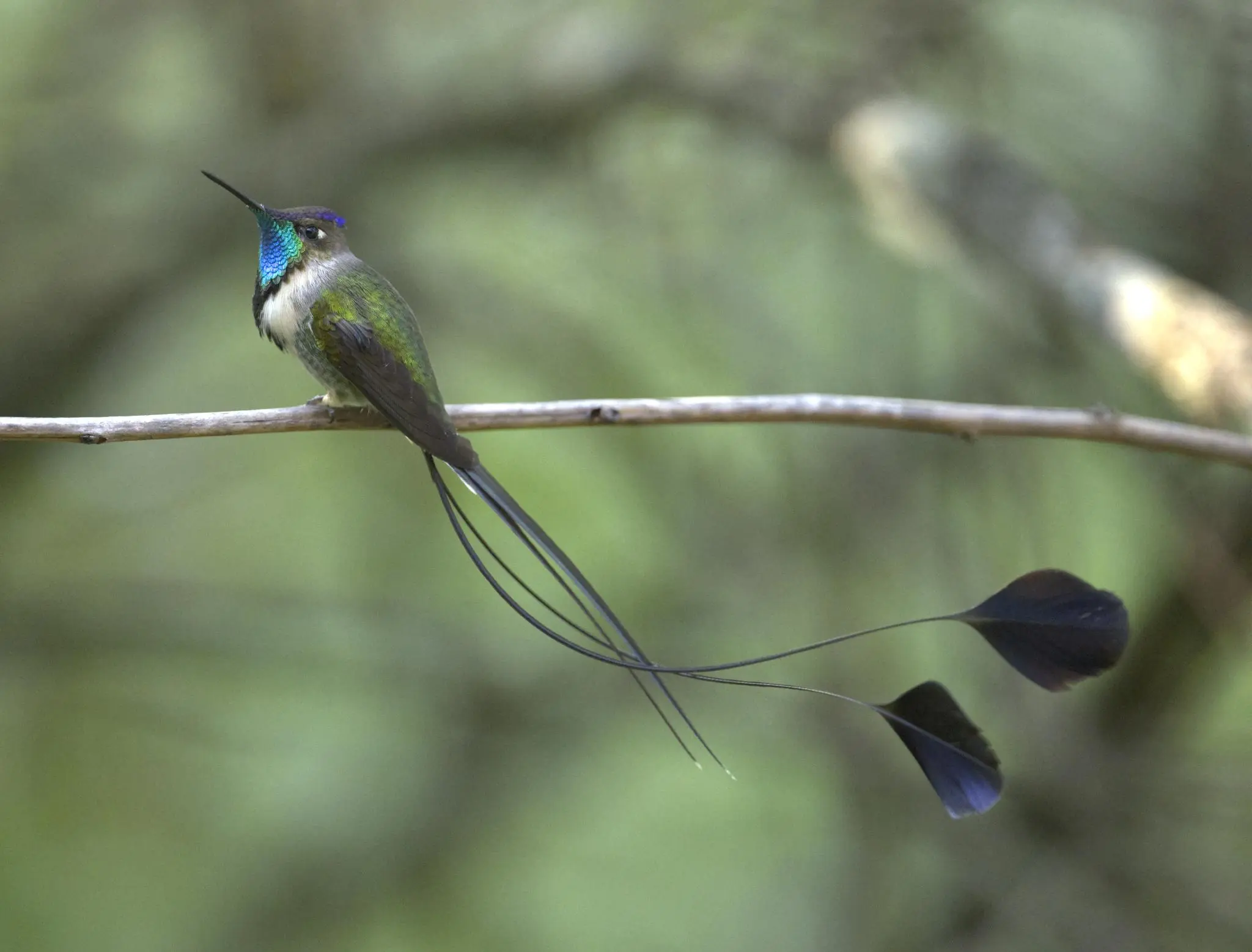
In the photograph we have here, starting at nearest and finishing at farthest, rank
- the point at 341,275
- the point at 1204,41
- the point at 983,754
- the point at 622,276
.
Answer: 1. the point at 983,754
2. the point at 341,275
3. the point at 1204,41
4. the point at 622,276

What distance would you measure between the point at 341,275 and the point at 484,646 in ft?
9.12

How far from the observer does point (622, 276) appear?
433cm

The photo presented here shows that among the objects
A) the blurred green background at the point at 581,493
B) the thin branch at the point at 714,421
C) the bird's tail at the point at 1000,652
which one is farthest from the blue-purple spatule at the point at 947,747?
the blurred green background at the point at 581,493

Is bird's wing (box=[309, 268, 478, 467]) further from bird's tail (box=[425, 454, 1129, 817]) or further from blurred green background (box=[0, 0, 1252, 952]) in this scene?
blurred green background (box=[0, 0, 1252, 952])

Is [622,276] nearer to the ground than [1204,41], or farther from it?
farther from it

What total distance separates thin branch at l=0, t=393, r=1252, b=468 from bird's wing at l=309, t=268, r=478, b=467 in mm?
73

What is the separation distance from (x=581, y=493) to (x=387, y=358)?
10.7 feet

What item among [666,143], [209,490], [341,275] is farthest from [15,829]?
[341,275]

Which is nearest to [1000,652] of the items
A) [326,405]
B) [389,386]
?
[389,386]

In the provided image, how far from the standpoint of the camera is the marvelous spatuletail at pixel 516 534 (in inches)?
42.1

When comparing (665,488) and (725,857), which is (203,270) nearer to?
(665,488)

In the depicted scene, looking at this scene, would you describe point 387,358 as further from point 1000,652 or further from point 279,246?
point 1000,652

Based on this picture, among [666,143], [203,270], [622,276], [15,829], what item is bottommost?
[15,829]

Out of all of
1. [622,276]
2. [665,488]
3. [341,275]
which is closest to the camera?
[341,275]
